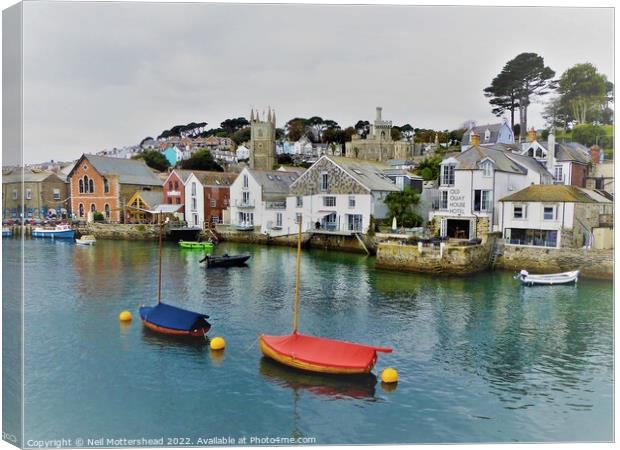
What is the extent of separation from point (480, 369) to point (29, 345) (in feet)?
28.5

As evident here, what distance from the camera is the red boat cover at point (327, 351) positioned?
8.87 meters

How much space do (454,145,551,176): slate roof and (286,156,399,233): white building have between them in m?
4.70

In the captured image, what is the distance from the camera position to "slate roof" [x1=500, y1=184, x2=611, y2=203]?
49.4ft

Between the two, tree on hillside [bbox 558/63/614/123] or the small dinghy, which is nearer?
tree on hillside [bbox 558/63/614/123]

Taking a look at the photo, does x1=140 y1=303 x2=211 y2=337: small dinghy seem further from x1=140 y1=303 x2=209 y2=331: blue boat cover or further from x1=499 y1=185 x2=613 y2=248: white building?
x1=499 y1=185 x2=613 y2=248: white building

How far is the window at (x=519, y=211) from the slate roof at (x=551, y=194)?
270mm

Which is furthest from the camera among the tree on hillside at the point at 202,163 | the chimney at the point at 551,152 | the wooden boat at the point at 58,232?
the tree on hillside at the point at 202,163

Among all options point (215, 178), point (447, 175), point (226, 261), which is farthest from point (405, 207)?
point (215, 178)

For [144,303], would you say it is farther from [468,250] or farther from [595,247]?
[595,247]

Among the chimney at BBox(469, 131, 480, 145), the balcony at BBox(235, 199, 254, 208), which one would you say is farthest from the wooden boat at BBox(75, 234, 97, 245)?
the chimney at BBox(469, 131, 480, 145)

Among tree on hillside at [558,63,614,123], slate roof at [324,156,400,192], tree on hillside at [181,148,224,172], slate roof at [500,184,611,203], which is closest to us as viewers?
tree on hillside at [558,63,614,123]

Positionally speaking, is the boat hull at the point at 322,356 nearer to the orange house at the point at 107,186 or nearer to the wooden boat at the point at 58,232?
the wooden boat at the point at 58,232

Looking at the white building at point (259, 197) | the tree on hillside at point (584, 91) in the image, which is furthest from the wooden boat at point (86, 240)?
the tree on hillside at point (584, 91)

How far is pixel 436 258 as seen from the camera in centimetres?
1775
